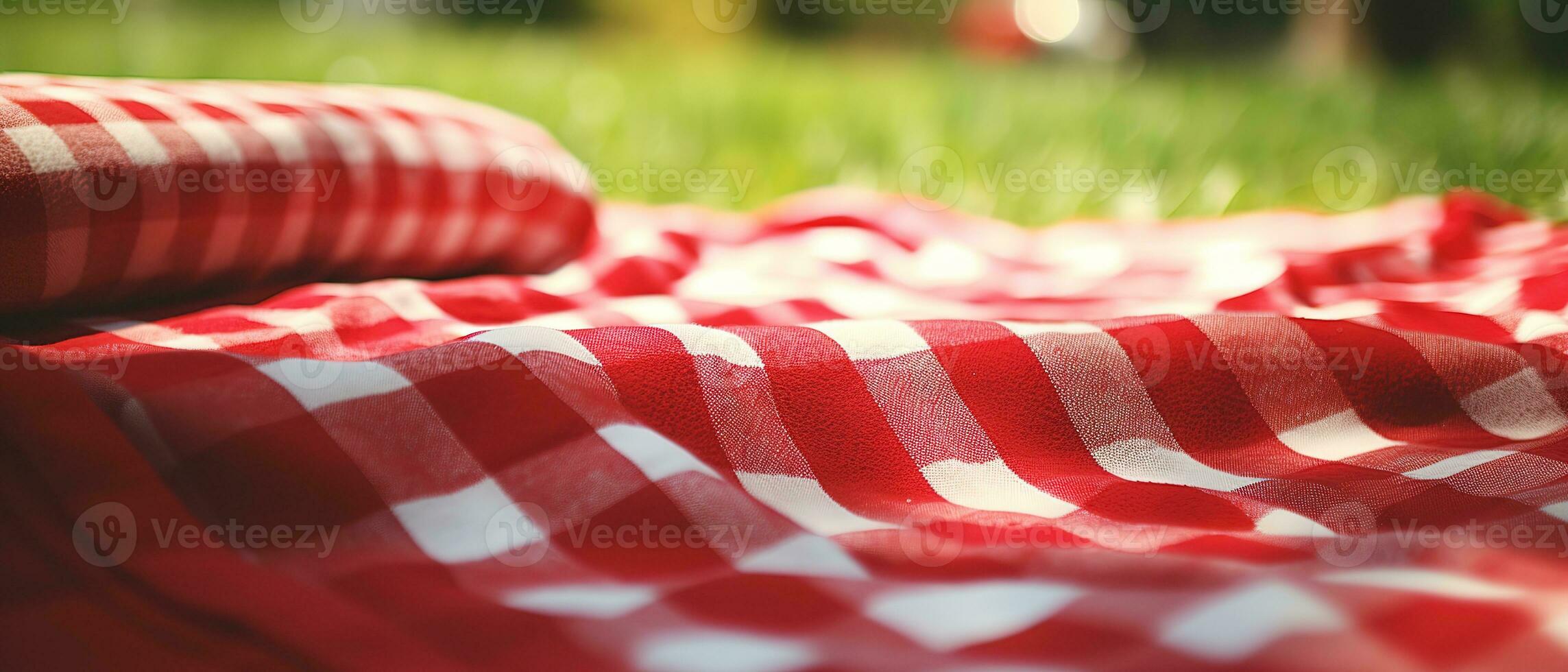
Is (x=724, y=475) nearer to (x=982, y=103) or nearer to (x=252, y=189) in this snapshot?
(x=252, y=189)

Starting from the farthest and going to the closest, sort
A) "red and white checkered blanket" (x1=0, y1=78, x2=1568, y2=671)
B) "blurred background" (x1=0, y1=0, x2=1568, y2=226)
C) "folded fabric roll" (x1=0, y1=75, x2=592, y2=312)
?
"blurred background" (x1=0, y1=0, x2=1568, y2=226), "folded fabric roll" (x1=0, y1=75, x2=592, y2=312), "red and white checkered blanket" (x1=0, y1=78, x2=1568, y2=671)

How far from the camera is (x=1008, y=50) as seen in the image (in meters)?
6.76

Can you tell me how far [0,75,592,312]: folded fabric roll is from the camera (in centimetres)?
66

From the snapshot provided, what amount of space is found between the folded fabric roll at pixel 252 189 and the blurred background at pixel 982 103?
678 millimetres

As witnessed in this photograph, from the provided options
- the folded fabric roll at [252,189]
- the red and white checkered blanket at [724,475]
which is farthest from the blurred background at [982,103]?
the red and white checkered blanket at [724,475]

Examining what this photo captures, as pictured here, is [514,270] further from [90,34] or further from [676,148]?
[90,34]

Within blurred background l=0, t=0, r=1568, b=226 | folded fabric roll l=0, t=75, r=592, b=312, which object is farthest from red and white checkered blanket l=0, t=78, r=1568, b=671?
blurred background l=0, t=0, r=1568, b=226

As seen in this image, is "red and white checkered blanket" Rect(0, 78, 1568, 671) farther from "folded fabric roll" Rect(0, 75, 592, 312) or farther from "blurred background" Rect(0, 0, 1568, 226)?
"blurred background" Rect(0, 0, 1568, 226)

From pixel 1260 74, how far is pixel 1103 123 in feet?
4.00

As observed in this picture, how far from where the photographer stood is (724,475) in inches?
20.9

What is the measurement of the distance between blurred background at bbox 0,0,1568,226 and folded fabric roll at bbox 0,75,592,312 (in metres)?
0.68

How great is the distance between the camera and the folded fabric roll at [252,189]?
66cm

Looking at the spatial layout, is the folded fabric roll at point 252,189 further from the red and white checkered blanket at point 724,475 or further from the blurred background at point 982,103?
the blurred background at point 982,103

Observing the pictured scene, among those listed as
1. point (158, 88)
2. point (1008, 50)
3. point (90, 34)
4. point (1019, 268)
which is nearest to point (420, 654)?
point (158, 88)
